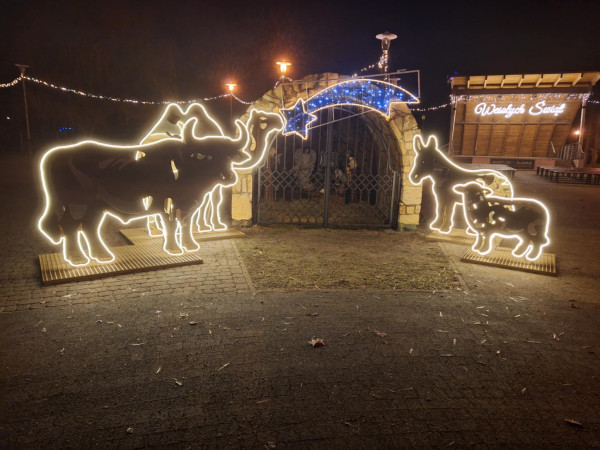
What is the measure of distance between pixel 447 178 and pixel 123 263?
20.6 feet

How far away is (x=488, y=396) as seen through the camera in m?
3.38

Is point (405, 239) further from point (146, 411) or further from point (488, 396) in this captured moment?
point (146, 411)

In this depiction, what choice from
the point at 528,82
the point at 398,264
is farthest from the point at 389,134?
the point at 528,82

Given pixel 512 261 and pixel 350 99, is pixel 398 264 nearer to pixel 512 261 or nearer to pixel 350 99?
pixel 512 261

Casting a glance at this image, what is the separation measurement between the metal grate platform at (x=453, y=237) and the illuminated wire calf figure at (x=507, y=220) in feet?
2.85

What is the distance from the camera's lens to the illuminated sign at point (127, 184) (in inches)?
220

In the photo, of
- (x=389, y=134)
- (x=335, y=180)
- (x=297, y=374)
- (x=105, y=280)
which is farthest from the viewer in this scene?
(x=335, y=180)

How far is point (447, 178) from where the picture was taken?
8.54 metres

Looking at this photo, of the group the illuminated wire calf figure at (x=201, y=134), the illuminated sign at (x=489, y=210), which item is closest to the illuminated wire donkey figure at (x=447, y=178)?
the illuminated sign at (x=489, y=210)

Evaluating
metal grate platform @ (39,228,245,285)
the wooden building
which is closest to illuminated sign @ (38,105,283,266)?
metal grate platform @ (39,228,245,285)

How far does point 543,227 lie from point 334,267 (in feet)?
10.9

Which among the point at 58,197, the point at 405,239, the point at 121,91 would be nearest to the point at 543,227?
the point at 405,239

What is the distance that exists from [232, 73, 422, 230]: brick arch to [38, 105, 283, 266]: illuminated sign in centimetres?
142

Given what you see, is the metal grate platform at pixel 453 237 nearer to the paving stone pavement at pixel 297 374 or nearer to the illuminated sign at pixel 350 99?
the illuminated sign at pixel 350 99
